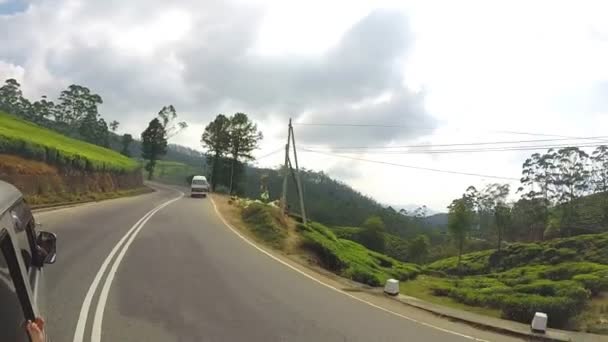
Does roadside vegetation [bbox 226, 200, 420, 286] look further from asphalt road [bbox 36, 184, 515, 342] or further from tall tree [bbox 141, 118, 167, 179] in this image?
tall tree [bbox 141, 118, 167, 179]

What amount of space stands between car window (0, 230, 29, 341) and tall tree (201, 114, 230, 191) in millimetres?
82329

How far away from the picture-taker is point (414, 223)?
14012cm

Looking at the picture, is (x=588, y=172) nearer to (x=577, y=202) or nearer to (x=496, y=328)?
(x=577, y=202)

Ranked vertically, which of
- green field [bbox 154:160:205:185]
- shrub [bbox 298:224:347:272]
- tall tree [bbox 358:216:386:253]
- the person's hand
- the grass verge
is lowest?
tall tree [bbox 358:216:386:253]

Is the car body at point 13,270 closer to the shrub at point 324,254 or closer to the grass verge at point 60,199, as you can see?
the shrub at point 324,254

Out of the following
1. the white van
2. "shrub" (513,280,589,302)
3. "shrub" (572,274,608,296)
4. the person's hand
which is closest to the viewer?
the person's hand

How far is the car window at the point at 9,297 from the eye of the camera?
257 centimetres

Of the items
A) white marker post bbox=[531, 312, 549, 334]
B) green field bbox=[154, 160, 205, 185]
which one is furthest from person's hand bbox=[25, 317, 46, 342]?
green field bbox=[154, 160, 205, 185]

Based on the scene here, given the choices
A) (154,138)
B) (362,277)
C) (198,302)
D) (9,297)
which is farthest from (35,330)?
(154,138)

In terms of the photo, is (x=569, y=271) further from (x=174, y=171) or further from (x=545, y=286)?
(x=174, y=171)

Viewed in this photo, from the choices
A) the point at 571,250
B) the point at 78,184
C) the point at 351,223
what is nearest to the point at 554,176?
the point at 571,250

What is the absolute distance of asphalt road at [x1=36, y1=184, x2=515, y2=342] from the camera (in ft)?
27.3

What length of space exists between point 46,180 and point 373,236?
2290 inches

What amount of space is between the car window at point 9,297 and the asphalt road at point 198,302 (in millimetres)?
4821
